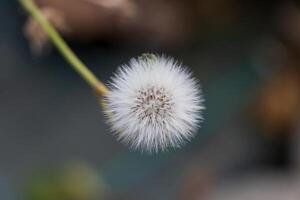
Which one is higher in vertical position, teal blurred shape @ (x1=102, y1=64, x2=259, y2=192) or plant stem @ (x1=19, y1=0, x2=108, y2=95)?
teal blurred shape @ (x1=102, y1=64, x2=259, y2=192)

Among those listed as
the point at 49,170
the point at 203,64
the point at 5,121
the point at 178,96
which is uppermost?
the point at 203,64

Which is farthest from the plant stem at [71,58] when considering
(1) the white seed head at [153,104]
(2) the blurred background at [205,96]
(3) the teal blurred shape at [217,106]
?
(3) the teal blurred shape at [217,106]

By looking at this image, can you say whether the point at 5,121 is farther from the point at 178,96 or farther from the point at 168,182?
the point at 178,96

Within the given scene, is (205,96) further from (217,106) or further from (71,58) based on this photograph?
(71,58)

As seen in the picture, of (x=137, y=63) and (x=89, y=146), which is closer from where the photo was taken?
(x=137, y=63)

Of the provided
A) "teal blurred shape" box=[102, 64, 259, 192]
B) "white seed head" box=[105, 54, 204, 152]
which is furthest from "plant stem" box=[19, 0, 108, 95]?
"teal blurred shape" box=[102, 64, 259, 192]

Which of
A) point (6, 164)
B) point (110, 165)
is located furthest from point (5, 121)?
point (110, 165)

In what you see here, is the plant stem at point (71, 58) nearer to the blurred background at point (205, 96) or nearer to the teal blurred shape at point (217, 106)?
the blurred background at point (205, 96)

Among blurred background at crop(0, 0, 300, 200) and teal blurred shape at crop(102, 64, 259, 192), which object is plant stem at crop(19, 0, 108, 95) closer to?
blurred background at crop(0, 0, 300, 200)
